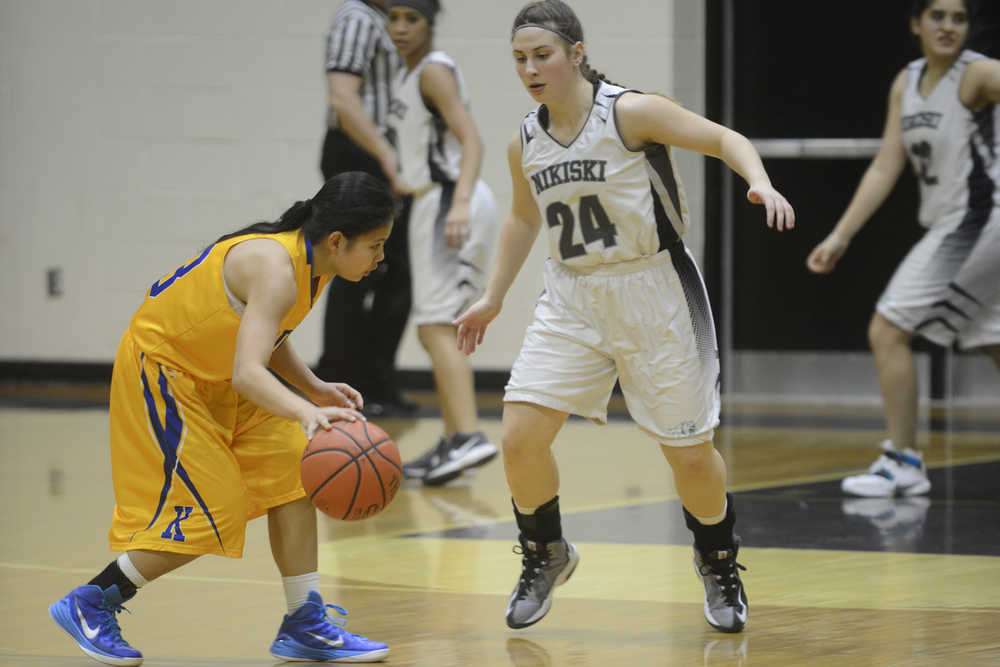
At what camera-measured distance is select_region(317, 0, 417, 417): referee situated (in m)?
6.76

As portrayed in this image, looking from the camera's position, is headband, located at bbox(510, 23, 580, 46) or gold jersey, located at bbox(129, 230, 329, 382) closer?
gold jersey, located at bbox(129, 230, 329, 382)

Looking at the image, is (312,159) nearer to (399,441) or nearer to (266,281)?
(399,441)

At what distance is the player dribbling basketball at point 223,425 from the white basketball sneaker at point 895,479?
277 centimetres

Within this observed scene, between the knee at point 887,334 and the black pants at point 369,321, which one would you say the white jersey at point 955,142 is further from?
the black pants at point 369,321

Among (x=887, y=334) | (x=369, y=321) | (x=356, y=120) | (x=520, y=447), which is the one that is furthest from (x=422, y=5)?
(x=520, y=447)

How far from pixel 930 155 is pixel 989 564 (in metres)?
1.83

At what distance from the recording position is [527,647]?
359cm

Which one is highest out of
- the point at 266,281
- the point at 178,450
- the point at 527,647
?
the point at 266,281

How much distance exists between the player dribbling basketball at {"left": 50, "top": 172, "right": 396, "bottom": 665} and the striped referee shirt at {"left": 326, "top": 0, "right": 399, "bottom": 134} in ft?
10.8

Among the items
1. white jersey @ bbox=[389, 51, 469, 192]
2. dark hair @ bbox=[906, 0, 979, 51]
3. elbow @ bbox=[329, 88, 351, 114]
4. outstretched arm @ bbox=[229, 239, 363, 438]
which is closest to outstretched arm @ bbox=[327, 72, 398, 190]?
elbow @ bbox=[329, 88, 351, 114]

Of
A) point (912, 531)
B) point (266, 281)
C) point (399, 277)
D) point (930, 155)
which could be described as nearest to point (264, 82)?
point (399, 277)

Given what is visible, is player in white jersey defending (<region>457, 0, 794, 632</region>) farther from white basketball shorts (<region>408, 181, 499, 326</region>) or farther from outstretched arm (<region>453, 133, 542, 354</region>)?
white basketball shorts (<region>408, 181, 499, 326</region>)

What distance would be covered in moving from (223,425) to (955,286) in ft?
10.2

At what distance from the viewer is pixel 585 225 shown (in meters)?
3.79
